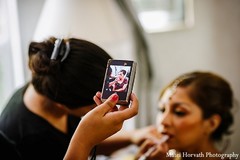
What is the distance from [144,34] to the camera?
93 centimetres

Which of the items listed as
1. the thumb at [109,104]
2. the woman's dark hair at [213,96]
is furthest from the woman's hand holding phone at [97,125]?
the woman's dark hair at [213,96]

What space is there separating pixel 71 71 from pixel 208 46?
330 millimetres

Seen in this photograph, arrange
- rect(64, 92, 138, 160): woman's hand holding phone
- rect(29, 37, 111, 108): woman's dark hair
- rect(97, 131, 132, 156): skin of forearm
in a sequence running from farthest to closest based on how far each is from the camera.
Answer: rect(97, 131, 132, 156): skin of forearm → rect(29, 37, 111, 108): woman's dark hair → rect(64, 92, 138, 160): woman's hand holding phone

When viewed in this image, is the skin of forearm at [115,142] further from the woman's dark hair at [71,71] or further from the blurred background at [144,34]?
the woman's dark hair at [71,71]

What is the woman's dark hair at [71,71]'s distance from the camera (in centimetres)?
72

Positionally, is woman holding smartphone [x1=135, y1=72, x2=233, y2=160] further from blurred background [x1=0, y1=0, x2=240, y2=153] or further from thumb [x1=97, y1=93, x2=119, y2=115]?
thumb [x1=97, y1=93, x2=119, y2=115]

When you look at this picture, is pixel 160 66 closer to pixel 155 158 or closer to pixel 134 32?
pixel 134 32

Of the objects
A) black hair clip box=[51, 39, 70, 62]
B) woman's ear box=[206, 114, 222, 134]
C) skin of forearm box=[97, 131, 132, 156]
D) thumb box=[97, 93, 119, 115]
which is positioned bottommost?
skin of forearm box=[97, 131, 132, 156]

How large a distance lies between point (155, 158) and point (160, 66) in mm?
254

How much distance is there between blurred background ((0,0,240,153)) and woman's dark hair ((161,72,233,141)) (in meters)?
0.02

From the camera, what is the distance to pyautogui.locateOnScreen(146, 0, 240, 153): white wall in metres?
0.78

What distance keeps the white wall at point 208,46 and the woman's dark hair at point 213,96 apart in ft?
0.06

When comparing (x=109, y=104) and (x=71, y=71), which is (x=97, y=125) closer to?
(x=109, y=104)

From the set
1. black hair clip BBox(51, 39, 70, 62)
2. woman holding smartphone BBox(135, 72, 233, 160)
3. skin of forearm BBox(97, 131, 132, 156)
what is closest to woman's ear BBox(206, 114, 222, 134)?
woman holding smartphone BBox(135, 72, 233, 160)
